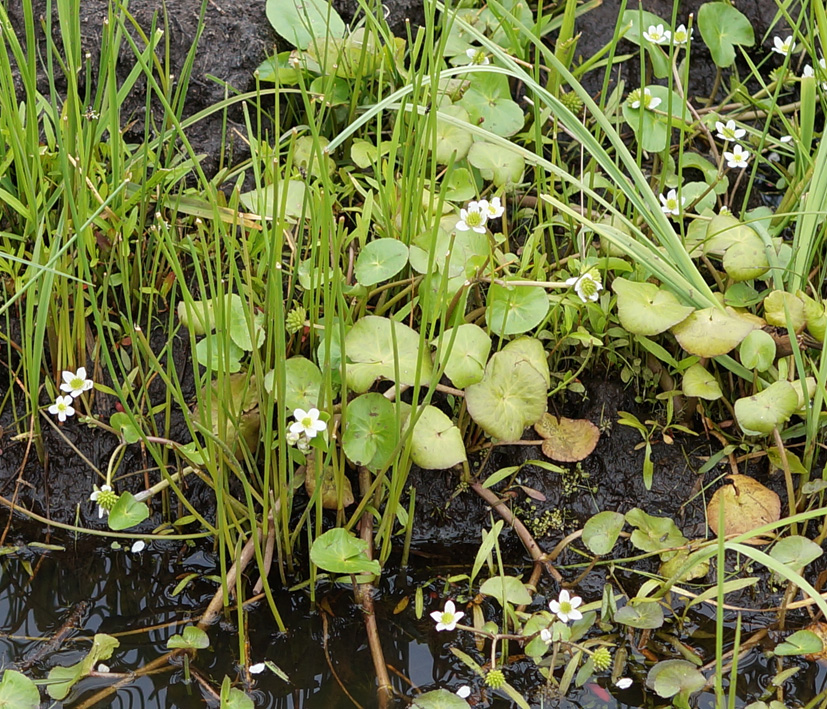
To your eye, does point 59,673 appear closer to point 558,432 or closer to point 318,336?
point 318,336

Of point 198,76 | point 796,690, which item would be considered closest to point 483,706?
point 796,690

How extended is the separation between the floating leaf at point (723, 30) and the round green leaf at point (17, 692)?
2.00m

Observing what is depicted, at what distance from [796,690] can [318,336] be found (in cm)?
100

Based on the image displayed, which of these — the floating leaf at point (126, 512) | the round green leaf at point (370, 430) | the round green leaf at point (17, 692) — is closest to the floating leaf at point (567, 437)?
the round green leaf at point (370, 430)

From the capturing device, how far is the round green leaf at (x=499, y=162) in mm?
1785

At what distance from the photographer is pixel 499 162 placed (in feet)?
5.90

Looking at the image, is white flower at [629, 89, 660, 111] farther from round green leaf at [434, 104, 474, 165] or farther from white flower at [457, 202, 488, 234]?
white flower at [457, 202, 488, 234]

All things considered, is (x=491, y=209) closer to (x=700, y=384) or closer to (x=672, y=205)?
(x=672, y=205)

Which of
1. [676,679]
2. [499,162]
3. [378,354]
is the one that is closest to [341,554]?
[378,354]

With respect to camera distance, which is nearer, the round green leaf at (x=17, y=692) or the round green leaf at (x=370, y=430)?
the round green leaf at (x=17, y=692)

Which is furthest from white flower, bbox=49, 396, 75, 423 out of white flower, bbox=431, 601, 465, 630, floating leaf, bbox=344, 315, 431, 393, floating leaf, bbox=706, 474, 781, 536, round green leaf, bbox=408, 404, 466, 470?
floating leaf, bbox=706, 474, 781, 536

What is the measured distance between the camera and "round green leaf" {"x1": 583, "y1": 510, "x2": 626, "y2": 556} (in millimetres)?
1462

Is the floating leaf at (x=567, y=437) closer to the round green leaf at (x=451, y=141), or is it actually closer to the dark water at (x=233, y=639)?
the dark water at (x=233, y=639)

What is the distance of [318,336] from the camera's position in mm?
1496
